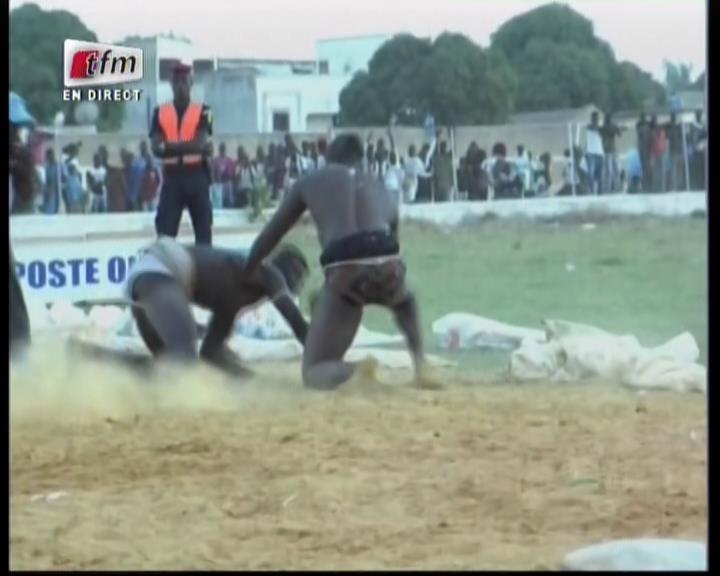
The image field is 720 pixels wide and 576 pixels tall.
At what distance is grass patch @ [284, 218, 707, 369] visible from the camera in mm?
5527

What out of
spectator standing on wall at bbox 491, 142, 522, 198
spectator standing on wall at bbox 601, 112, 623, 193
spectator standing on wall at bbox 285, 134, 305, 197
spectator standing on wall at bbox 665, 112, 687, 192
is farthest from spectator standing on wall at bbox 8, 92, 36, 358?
spectator standing on wall at bbox 665, 112, 687, 192

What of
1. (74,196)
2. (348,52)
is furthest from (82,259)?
(348,52)

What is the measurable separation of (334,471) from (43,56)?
5.72 feet

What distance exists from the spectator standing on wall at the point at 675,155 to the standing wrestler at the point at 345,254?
0.96m

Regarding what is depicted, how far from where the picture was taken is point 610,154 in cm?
561

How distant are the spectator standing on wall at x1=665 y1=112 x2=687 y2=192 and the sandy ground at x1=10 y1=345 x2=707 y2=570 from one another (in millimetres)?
741

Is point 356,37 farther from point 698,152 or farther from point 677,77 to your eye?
point 698,152

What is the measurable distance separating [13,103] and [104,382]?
1.05 m

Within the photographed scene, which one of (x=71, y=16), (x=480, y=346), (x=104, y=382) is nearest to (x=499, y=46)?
(x=480, y=346)

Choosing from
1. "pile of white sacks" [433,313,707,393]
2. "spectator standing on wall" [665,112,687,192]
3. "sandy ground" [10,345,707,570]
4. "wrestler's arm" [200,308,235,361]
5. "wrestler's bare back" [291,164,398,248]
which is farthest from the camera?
"wrestler's arm" [200,308,235,361]

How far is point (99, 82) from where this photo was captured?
559 cm

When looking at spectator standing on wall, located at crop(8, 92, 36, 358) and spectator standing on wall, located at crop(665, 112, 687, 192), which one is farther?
spectator standing on wall, located at crop(8, 92, 36, 358)

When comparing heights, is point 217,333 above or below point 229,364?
above

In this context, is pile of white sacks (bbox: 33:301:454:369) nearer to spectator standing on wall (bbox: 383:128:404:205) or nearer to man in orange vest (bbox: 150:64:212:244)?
man in orange vest (bbox: 150:64:212:244)
